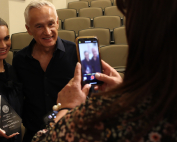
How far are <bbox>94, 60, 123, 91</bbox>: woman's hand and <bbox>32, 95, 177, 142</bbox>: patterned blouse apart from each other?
21 cm

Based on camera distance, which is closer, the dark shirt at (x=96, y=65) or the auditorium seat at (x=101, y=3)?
the dark shirt at (x=96, y=65)

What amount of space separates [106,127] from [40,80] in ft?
2.62

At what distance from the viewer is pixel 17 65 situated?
1.08 meters

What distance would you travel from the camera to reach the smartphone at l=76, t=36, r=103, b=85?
72cm

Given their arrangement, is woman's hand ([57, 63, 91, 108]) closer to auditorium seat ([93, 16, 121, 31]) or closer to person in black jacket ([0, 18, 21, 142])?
person in black jacket ([0, 18, 21, 142])

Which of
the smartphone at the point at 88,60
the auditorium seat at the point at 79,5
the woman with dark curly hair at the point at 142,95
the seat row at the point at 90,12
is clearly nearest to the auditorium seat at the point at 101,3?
the auditorium seat at the point at 79,5

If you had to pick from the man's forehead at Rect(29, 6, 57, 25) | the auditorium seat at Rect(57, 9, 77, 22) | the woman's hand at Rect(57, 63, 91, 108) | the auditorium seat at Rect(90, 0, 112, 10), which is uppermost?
the auditorium seat at Rect(90, 0, 112, 10)

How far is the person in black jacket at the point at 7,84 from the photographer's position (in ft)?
3.13

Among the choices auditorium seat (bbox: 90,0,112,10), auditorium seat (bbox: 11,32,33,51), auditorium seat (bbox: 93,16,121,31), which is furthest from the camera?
auditorium seat (bbox: 90,0,112,10)

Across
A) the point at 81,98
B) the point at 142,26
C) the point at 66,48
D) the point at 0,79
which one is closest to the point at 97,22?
the point at 66,48

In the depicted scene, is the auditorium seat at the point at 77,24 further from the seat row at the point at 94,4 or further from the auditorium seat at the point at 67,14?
the seat row at the point at 94,4

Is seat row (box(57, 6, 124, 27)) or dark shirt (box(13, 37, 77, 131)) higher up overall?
seat row (box(57, 6, 124, 27))

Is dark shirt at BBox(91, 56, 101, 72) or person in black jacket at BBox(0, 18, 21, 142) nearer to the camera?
dark shirt at BBox(91, 56, 101, 72)

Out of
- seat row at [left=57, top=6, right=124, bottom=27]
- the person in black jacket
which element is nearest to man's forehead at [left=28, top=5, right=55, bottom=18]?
the person in black jacket
